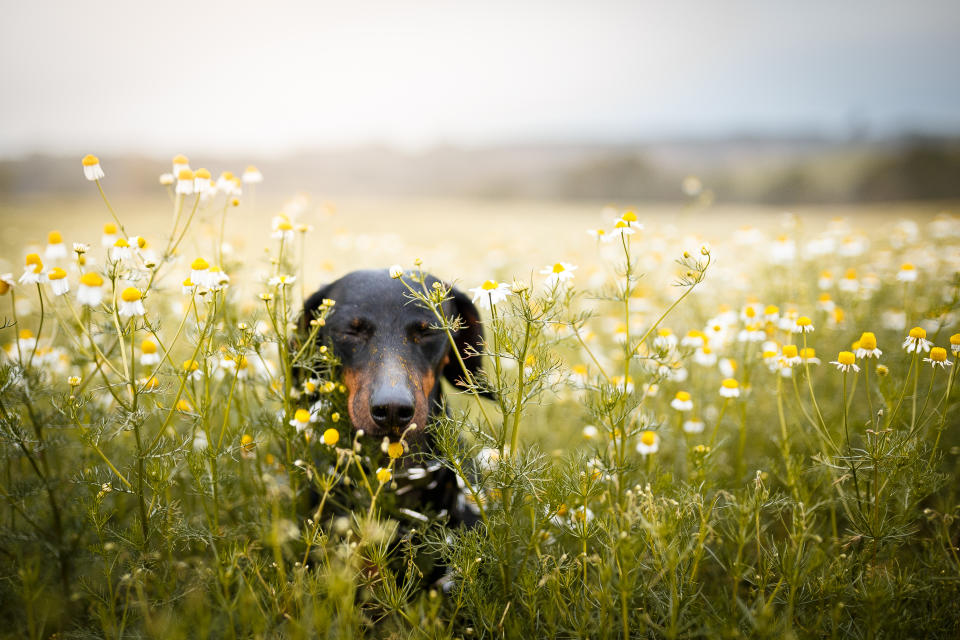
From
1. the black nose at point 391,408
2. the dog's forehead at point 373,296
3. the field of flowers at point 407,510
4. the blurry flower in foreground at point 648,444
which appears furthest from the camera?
the dog's forehead at point 373,296

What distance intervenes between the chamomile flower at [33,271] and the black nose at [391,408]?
1.34m

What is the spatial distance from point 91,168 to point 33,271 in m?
0.47

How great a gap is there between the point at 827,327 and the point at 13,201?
559 inches

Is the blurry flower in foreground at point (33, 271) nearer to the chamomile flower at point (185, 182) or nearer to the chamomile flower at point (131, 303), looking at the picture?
the chamomile flower at point (131, 303)

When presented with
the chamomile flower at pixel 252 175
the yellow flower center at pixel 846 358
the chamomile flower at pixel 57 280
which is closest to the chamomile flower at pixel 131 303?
the chamomile flower at pixel 57 280

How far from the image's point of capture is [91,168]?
209 cm

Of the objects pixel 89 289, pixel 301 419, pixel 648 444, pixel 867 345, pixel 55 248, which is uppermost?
pixel 55 248

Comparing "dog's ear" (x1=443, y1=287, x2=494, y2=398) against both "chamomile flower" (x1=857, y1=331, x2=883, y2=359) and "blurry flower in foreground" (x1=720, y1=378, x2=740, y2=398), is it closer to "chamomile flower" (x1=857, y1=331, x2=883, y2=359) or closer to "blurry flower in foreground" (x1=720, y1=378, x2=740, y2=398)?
"blurry flower in foreground" (x1=720, y1=378, x2=740, y2=398)

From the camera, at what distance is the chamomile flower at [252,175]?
8.26 feet

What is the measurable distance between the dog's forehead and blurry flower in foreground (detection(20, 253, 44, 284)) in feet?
3.75

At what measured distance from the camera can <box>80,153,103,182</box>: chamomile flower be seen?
6.76ft

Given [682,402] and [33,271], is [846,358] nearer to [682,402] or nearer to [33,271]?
[682,402]

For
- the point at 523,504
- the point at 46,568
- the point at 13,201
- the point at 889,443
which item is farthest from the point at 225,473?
the point at 13,201

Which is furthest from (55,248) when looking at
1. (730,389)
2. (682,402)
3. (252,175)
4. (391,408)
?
(730,389)
